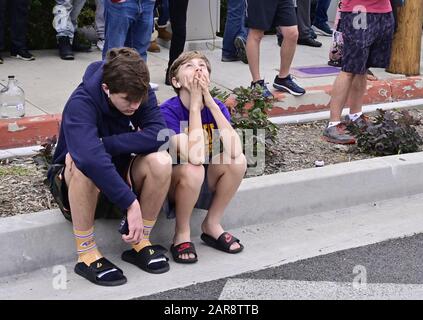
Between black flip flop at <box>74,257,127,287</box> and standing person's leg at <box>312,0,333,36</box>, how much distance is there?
6.53m

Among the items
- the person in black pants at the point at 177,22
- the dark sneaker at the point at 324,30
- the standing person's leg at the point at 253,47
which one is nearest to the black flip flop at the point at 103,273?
the standing person's leg at the point at 253,47

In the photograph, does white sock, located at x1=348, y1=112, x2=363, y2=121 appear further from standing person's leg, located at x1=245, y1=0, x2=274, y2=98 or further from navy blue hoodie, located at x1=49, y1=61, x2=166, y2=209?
navy blue hoodie, located at x1=49, y1=61, x2=166, y2=209

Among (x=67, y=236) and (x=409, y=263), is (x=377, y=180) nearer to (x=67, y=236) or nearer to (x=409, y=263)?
(x=409, y=263)

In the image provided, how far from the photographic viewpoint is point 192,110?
14.4 ft

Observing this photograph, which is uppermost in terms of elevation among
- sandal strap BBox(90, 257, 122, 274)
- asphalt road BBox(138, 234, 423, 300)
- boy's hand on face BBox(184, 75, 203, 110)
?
boy's hand on face BBox(184, 75, 203, 110)

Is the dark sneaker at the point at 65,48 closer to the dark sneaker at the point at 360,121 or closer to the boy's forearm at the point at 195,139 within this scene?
the dark sneaker at the point at 360,121

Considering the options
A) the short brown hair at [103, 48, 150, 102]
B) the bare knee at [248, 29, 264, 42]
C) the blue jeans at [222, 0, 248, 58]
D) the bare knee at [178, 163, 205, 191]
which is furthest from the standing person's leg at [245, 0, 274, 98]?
the short brown hair at [103, 48, 150, 102]

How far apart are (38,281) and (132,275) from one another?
0.46 m

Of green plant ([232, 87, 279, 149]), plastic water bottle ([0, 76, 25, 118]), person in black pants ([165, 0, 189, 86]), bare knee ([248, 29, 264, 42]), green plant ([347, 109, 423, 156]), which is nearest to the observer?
green plant ([232, 87, 279, 149])

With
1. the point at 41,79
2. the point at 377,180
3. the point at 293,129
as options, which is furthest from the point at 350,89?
the point at 41,79

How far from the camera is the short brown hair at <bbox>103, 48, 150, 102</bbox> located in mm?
3949

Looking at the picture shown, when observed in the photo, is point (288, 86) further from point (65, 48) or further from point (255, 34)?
point (65, 48)

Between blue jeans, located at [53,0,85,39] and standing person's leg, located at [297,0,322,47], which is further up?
blue jeans, located at [53,0,85,39]
